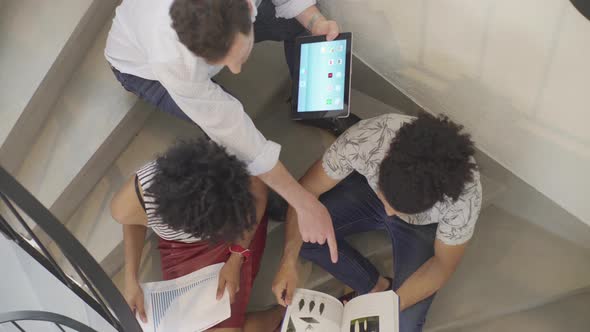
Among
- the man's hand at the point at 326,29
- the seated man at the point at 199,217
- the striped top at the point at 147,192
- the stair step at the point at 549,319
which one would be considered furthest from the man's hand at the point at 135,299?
the stair step at the point at 549,319

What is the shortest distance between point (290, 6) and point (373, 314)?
104cm

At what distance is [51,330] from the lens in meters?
2.79

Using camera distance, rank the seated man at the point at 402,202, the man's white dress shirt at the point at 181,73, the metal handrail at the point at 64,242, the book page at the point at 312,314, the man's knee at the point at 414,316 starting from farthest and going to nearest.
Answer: the man's knee at the point at 414,316 < the book page at the point at 312,314 < the seated man at the point at 402,202 < the man's white dress shirt at the point at 181,73 < the metal handrail at the point at 64,242

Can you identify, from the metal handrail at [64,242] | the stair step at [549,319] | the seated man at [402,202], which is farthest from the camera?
the stair step at [549,319]

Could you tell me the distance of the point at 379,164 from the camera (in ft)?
5.26

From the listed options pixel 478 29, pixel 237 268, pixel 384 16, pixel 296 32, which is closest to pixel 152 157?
pixel 237 268

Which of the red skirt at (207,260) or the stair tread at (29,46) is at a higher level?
the stair tread at (29,46)

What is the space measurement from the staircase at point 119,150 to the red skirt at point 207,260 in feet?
0.54

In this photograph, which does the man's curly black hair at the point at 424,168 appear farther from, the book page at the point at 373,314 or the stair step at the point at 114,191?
the stair step at the point at 114,191

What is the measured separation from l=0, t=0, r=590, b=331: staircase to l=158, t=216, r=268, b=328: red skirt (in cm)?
16

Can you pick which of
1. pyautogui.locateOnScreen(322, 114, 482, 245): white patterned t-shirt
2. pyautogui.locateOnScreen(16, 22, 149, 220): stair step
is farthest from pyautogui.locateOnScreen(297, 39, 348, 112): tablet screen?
pyautogui.locateOnScreen(16, 22, 149, 220): stair step

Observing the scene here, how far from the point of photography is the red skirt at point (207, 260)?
5.90ft

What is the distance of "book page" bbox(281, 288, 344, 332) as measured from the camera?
151 cm

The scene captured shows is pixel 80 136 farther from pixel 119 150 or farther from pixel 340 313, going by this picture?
pixel 340 313
